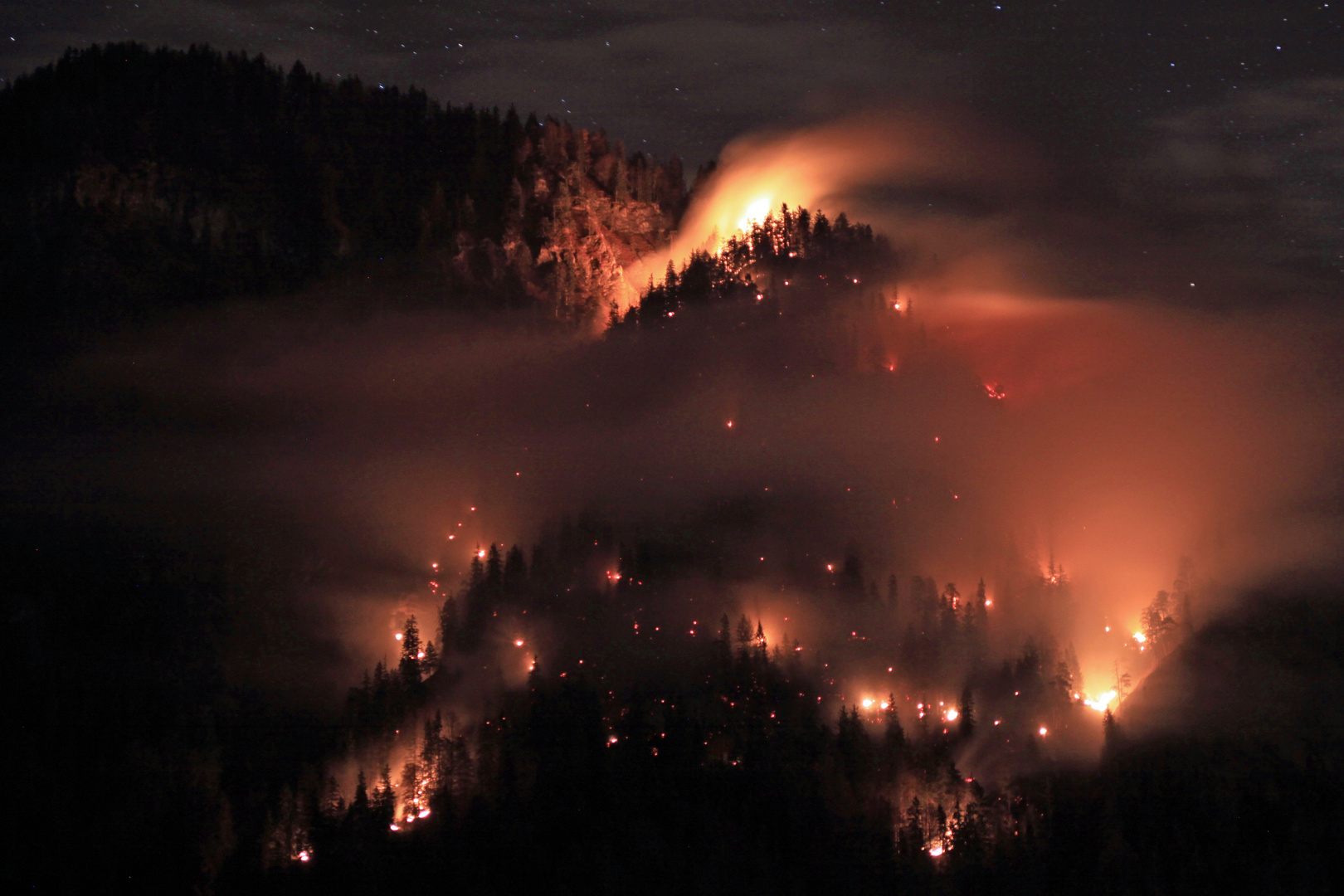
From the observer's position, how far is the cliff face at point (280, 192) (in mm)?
135250

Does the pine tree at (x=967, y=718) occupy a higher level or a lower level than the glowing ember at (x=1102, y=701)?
higher

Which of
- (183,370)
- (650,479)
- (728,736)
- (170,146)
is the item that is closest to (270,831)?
(728,736)

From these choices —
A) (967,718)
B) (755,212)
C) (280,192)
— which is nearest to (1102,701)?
(967,718)

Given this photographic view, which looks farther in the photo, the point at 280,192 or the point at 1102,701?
the point at 280,192

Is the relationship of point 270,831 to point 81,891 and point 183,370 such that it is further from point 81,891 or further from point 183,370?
point 183,370

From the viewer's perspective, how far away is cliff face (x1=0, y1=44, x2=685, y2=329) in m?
135

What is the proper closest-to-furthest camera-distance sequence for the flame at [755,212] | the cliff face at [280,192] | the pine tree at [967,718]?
the pine tree at [967,718] < the cliff face at [280,192] < the flame at [755,212]

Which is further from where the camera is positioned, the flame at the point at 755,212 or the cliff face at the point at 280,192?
the flame at the point at 755,212

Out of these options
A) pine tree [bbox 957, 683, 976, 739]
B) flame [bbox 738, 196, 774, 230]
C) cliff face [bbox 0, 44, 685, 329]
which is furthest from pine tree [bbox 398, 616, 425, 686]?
flame [bbox 738, 196, 774, 230]

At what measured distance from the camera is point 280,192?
15038 centimetres

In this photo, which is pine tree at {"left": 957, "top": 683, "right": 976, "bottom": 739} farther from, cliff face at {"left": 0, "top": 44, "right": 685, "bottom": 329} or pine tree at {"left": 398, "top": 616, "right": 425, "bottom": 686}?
cliff face at {"left": 0, "top": 44, "right": 685, "bottom": 329}

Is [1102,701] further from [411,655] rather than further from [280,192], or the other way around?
[280,192]

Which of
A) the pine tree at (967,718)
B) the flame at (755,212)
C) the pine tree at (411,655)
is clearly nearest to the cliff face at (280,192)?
the flame at (755,212)

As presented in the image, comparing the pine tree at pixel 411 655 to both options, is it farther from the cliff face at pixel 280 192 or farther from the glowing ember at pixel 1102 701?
the glowing ember at pixel 1102 701
